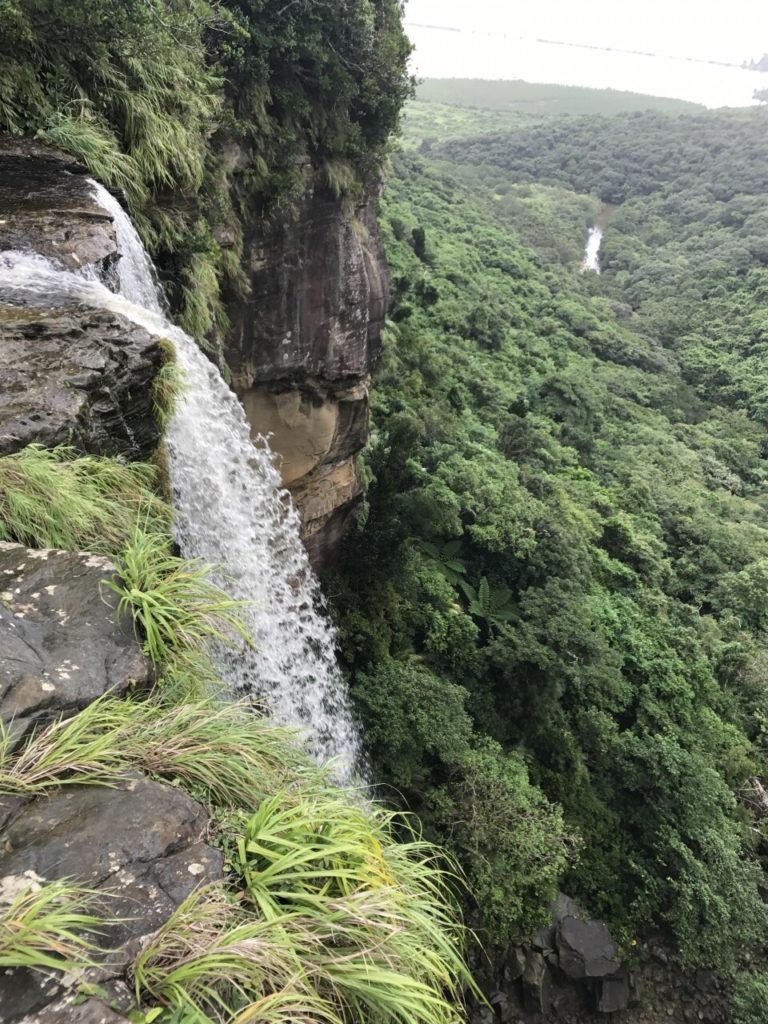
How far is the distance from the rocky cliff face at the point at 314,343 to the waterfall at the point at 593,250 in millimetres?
42867

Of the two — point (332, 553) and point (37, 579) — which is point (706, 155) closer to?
point (332, 553)

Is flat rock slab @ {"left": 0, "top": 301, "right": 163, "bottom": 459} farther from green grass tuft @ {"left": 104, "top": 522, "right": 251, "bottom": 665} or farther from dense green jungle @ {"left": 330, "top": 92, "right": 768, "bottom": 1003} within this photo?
dense green jungle @ {"left": 330, "top": 92, "right": 768, "bottom": 1003}

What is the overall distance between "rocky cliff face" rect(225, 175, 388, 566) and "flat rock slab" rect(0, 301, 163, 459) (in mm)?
5354

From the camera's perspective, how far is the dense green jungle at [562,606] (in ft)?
32.5

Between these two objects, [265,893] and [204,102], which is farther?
[204,102]

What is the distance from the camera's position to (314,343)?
1022 centimetres

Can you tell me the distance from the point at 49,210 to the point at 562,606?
458 inches

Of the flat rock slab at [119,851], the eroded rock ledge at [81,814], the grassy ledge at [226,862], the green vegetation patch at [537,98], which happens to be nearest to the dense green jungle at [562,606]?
the grassy ledge at [226,862]

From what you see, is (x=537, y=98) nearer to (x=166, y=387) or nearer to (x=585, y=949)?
(x=585, y=949)

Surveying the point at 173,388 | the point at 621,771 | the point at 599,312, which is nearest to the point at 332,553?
the point at 621,771

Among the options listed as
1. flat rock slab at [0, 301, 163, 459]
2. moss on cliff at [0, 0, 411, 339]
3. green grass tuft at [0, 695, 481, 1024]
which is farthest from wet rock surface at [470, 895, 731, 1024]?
moss on cliff at [0, 0, 411, 339]

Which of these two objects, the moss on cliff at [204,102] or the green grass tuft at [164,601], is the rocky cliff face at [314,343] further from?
the green grass tuft at [164,601]

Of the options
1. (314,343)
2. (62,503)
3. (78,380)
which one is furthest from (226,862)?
(314,343)

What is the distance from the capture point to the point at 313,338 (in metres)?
10.2
